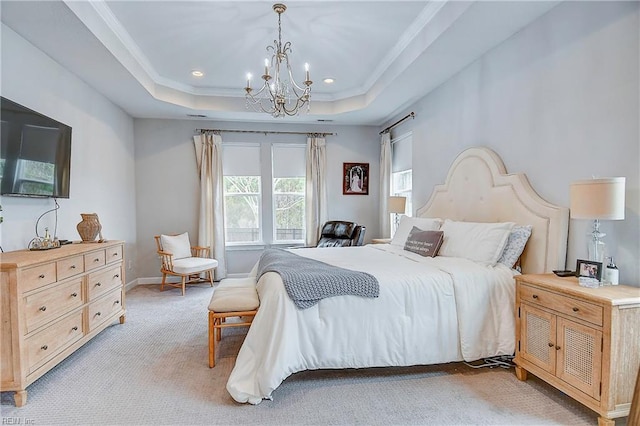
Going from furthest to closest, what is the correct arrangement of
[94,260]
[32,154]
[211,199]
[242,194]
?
[242,194]
[211,199]
[94,260]
[32,154]

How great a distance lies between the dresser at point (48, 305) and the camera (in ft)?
6.94

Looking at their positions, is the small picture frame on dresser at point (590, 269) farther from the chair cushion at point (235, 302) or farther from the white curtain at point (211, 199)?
the white curtain at point (211, 199)

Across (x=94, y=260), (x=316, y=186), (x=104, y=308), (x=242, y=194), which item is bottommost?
(x=104, y=308)

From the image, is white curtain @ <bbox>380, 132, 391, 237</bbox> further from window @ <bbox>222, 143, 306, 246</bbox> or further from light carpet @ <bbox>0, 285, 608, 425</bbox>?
light carpet @ <bbox>0, 285, 608, 425</bbox>

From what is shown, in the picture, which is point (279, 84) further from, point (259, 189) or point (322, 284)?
point (259, 189)

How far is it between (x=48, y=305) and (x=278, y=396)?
1.75m

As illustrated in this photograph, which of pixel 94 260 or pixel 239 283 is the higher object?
pixel 94 260

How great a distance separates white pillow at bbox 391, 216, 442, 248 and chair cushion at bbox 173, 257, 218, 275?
8.86 feet

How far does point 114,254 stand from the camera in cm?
352

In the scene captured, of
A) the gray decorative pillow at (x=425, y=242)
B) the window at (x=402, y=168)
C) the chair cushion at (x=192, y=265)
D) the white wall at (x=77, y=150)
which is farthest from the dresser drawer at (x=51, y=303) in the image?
the window at (x=402, y=168)

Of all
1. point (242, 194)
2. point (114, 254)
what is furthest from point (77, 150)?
point (242, 194)

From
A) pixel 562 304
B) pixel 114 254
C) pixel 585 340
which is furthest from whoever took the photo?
pixel 114 254

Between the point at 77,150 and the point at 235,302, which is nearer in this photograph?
the point at 235,302

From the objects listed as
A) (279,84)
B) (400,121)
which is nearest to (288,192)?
(400,121)
